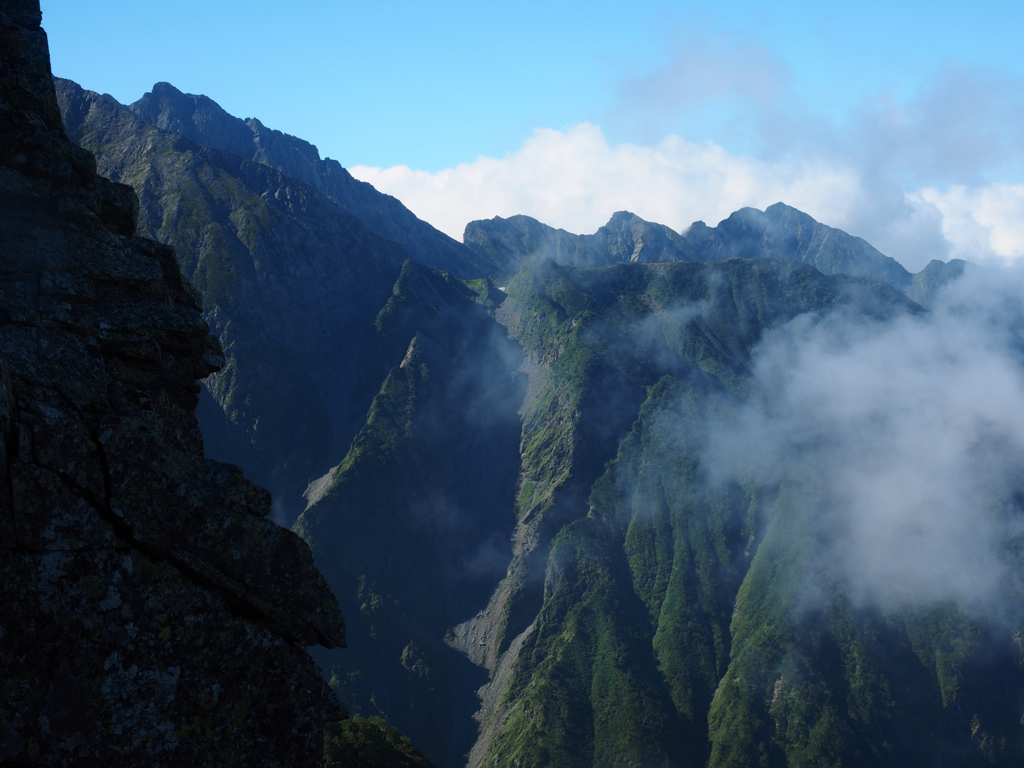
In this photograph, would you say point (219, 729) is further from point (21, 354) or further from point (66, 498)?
point (21, 354)

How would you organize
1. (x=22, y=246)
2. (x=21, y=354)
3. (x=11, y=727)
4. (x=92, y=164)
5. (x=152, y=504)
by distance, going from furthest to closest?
(x=92, y=164)
(x=22, y=246)
(x=21, y=354)
(x=152, y=504)
(x=11, y=727)

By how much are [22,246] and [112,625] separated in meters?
13.1

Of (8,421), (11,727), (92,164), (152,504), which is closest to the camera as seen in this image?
(11,727)

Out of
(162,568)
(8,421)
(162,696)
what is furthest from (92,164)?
(162,696)

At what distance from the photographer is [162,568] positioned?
624 inches

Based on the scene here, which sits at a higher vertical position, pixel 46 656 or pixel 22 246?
pixel 22 246

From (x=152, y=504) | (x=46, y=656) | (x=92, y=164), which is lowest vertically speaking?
(x=46, y=656)

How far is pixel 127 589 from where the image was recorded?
1534 cm

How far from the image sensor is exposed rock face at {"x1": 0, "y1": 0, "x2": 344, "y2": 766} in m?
14.4

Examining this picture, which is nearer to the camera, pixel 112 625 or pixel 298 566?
pixel 112 625

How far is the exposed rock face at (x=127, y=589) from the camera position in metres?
14.4

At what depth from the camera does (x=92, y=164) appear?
26.5m

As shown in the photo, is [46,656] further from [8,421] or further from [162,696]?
[8,421]

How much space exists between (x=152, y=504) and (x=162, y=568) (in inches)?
57.7
